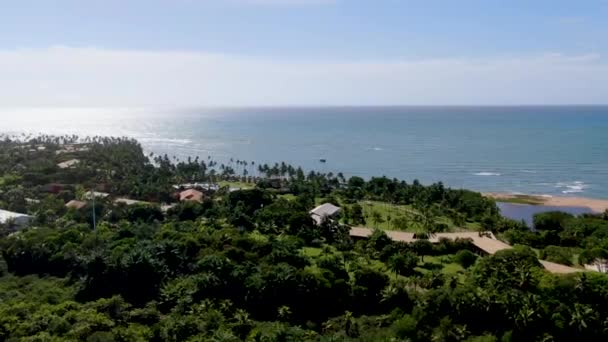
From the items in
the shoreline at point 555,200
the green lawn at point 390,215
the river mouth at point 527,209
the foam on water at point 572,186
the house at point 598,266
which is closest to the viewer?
the house at point 598,266

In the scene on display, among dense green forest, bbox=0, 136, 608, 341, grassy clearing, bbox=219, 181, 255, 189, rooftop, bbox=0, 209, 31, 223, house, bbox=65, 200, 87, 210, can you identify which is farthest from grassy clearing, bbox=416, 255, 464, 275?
grassy clearing, bbox=219, 181, 255, 189

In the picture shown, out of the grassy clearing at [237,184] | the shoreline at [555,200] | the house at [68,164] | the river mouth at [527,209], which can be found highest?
the house at [68,164]

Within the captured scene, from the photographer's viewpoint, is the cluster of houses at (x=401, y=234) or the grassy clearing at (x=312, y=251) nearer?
the cluster of houses at (x=401, y=234)

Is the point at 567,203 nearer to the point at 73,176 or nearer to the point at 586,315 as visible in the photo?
the point at 586,315

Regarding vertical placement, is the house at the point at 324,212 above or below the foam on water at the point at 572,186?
above

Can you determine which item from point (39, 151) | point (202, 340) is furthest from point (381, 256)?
point (39, 151)

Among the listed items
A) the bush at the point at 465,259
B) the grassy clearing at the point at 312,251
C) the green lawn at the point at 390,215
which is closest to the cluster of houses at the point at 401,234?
the bush at the point at 465,259

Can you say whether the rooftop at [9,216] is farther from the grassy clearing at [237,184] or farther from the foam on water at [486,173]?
the foam on water at [486,173]

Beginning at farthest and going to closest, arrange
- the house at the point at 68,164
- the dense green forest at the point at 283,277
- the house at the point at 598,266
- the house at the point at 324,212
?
the house at the point at 68,164 → the house at the point at 324,212 → the house at the point at 598,266 → the dense green forest at the point at 283,277

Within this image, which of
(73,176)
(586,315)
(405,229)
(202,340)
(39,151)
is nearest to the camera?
(202,340)
